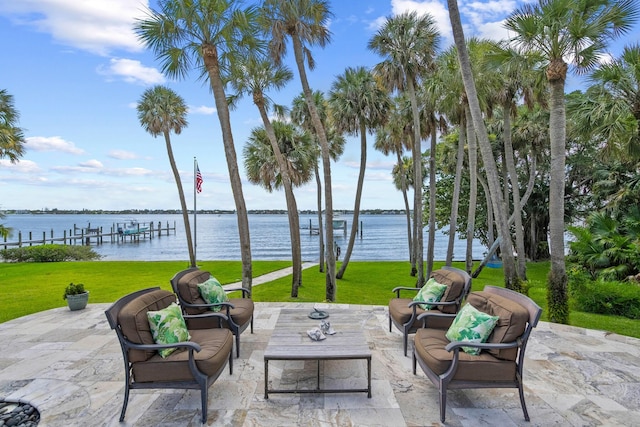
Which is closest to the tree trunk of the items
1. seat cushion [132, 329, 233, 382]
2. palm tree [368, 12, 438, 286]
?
palm tree [368, 12, 438, 286]

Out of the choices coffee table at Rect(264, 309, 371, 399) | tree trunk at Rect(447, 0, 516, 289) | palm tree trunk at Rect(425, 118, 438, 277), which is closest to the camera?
coffee table at Rect(264, 309, 371, 399)

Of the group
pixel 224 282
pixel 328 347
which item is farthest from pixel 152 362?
pixel 224 282

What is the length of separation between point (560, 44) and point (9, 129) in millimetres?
14857

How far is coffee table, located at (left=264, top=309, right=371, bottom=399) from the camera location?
3133mm

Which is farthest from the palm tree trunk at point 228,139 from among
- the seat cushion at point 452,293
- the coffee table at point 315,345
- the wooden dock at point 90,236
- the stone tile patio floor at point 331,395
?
the wooden dock at point 90,236

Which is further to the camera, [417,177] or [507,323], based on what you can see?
[417,177]

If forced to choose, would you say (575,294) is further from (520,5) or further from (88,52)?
(88,52)

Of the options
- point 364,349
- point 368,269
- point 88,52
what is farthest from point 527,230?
point 88,52

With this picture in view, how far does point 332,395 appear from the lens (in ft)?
10.9

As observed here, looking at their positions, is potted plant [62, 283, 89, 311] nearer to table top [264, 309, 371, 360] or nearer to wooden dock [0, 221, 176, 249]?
table top [264, 309, 371, 360]

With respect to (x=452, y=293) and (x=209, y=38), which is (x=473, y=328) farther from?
(x=209, y=38)

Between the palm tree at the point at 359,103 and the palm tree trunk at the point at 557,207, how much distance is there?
6.48 m

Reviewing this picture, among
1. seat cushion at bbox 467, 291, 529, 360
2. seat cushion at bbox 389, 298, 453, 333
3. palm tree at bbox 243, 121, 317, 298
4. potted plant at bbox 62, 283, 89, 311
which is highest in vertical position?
palm tree at bbox 243, 121, 317, 298

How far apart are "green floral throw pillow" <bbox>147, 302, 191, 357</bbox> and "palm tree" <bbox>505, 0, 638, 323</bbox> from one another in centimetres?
548
